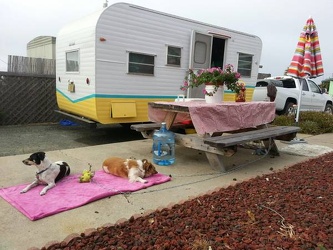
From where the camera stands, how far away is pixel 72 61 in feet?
24.1

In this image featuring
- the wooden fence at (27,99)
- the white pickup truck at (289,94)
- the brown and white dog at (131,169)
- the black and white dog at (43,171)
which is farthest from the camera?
the white pickup truck at (289,94)

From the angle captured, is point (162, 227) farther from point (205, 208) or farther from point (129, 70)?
point (129, 70)

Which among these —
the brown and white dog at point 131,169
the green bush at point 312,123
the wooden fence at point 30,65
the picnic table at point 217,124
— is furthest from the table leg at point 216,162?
the wooden fence at point 30,65

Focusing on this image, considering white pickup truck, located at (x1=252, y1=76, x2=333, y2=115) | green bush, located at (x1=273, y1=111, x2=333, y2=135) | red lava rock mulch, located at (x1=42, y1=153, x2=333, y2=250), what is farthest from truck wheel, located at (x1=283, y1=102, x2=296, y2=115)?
red lava rock mulch, located at (x1=42, y1=153, x2=333, y2=250)

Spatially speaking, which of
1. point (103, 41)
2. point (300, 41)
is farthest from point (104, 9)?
point (300, 41)

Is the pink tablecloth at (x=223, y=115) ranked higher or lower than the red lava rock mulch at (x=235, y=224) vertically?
higher

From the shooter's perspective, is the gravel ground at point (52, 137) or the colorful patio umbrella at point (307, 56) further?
the colorful patio umbrella at point (307, 56)

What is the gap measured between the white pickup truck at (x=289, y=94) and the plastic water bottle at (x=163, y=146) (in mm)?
7384

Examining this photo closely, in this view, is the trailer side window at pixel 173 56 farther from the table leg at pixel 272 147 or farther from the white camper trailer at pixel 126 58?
the table leg at pixel 272 147

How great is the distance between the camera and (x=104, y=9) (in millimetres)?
6227

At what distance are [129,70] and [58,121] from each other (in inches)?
156

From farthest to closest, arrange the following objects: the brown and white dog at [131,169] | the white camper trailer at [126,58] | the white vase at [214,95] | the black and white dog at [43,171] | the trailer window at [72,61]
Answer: the trailer window at [72,61], the white camper trailer at [126,58], the white vase at [214,95], the brown and white dog at [131,169], the black and white dog at [43,171]

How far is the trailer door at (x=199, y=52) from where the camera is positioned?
7762mm

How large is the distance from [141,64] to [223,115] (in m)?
2.85
